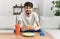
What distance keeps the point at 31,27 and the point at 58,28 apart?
1717mm

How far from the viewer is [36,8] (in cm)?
490

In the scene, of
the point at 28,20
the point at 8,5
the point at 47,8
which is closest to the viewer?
the point at 28,20

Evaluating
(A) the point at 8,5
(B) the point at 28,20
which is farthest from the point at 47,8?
(B) the point at 28,20

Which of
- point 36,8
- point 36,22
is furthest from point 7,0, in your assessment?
point 36,22

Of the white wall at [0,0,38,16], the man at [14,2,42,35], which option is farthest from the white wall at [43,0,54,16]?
the man at [14,2,42,35]

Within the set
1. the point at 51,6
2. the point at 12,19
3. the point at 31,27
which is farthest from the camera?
the point at 51,6

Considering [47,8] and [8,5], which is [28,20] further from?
[8,5]

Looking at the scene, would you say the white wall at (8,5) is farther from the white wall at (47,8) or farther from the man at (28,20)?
the man at (28,20)

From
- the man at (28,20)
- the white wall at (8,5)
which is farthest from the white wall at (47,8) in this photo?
the man at (28,20)

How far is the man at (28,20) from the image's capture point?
8.31 feet

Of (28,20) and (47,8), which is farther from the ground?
(47,8)

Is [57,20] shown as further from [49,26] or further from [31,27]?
[31,27]

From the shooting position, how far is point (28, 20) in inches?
106

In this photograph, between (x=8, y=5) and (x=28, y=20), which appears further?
(x=8, y=5)
